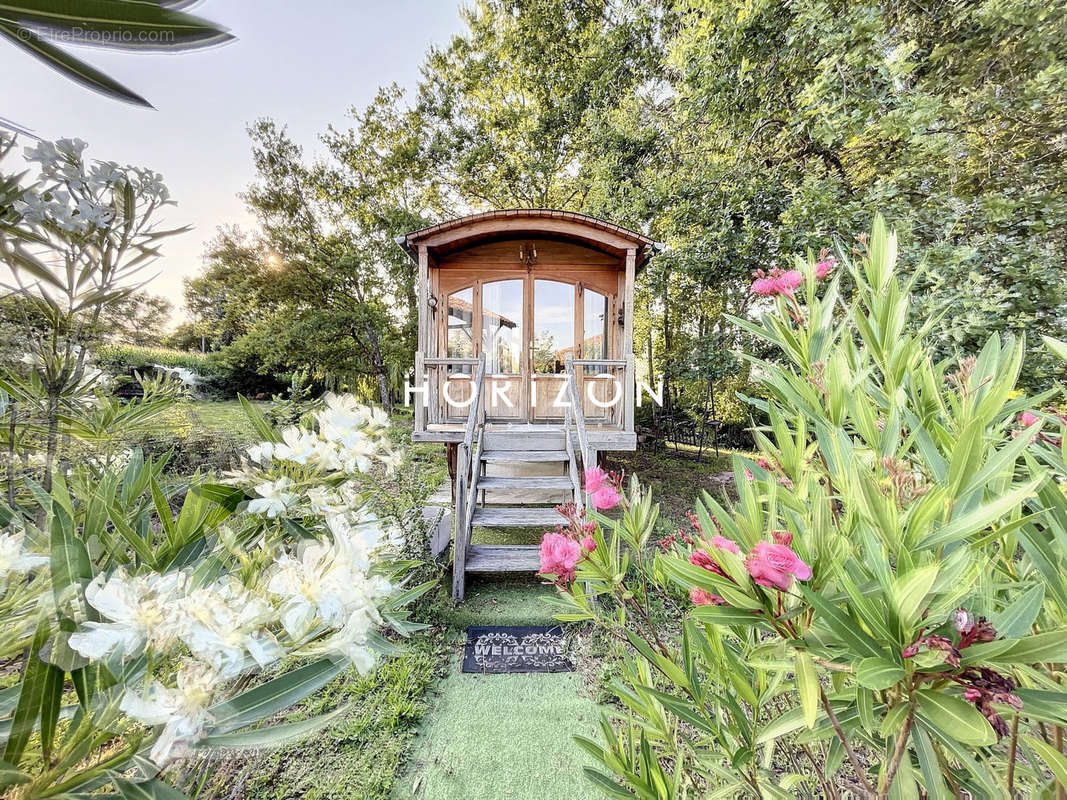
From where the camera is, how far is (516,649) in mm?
2686

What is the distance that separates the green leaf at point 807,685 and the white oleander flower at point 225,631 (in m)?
0.70

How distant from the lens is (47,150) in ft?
2.19

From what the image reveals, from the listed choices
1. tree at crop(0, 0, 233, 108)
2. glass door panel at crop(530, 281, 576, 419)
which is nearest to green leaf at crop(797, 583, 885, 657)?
tree at crop(0, 0, 233, 108)

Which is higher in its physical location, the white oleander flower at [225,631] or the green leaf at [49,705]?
the white oleander flower at [225,631]

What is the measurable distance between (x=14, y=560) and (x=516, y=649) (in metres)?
2.76

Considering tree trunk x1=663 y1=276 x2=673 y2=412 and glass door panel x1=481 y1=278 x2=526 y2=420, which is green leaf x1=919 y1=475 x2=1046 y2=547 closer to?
glass door panel x1=481 y1=278 x2=526 y2=420

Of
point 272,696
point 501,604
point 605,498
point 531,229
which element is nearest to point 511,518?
point 501,604

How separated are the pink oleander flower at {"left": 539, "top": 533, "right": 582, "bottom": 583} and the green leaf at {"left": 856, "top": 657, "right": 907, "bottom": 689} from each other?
0.60 m

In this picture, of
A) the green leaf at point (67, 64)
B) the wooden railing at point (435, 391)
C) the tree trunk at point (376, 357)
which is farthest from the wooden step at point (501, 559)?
the tree trunk at point (376, 357)

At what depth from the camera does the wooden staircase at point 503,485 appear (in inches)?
125

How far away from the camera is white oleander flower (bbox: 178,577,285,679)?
0.46 m

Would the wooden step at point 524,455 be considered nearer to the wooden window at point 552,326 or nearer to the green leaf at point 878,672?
the wooden window at point 552,326

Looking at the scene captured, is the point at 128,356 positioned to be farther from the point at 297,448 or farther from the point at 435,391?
the point at 435,391

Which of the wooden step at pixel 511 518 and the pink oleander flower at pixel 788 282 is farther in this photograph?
the wooden step at pixel 511 518
